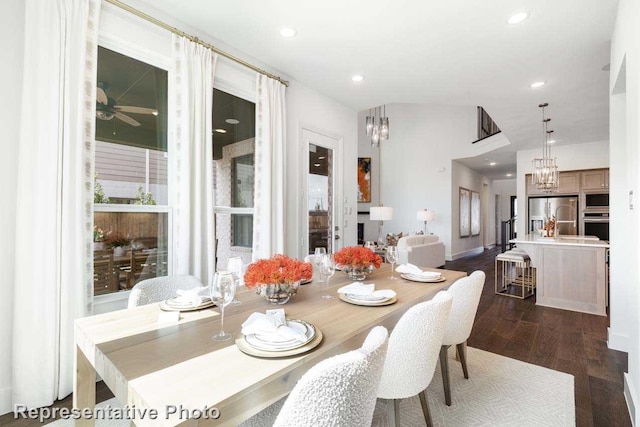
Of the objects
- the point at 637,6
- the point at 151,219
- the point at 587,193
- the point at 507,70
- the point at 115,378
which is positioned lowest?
the point at 115,378

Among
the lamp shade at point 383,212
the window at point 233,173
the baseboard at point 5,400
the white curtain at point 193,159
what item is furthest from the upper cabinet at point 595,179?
the baseboard at point 5,400

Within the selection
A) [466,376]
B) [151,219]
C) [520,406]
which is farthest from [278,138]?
[520,406]

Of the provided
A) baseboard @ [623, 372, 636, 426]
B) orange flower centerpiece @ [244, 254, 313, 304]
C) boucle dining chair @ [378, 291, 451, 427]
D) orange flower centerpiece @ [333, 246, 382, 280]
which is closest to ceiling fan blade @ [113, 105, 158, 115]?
orange flower centerpiece @ [244, 254, 313, 304]

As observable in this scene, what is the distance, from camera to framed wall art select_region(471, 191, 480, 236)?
9.67m

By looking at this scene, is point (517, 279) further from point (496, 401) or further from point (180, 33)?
point (180, 33)

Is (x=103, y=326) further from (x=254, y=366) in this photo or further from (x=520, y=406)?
(x=520, y=406)

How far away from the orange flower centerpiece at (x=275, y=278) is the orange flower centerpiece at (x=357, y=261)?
1.84ft

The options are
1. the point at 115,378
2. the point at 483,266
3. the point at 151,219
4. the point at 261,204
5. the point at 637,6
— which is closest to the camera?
the point at 115,378

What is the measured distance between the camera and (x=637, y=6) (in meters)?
1.69

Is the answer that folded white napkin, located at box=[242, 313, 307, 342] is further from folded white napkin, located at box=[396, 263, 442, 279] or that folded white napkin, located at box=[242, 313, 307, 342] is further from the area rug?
folded white napkin, located at box=[396, 263, 442, 279]

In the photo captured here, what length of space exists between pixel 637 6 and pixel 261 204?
118 inches

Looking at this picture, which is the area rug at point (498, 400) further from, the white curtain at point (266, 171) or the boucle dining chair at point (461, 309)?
the white curtain at point (266, 171)

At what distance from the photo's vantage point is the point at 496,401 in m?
2.05

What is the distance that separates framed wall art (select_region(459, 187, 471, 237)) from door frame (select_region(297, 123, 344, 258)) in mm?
5649
